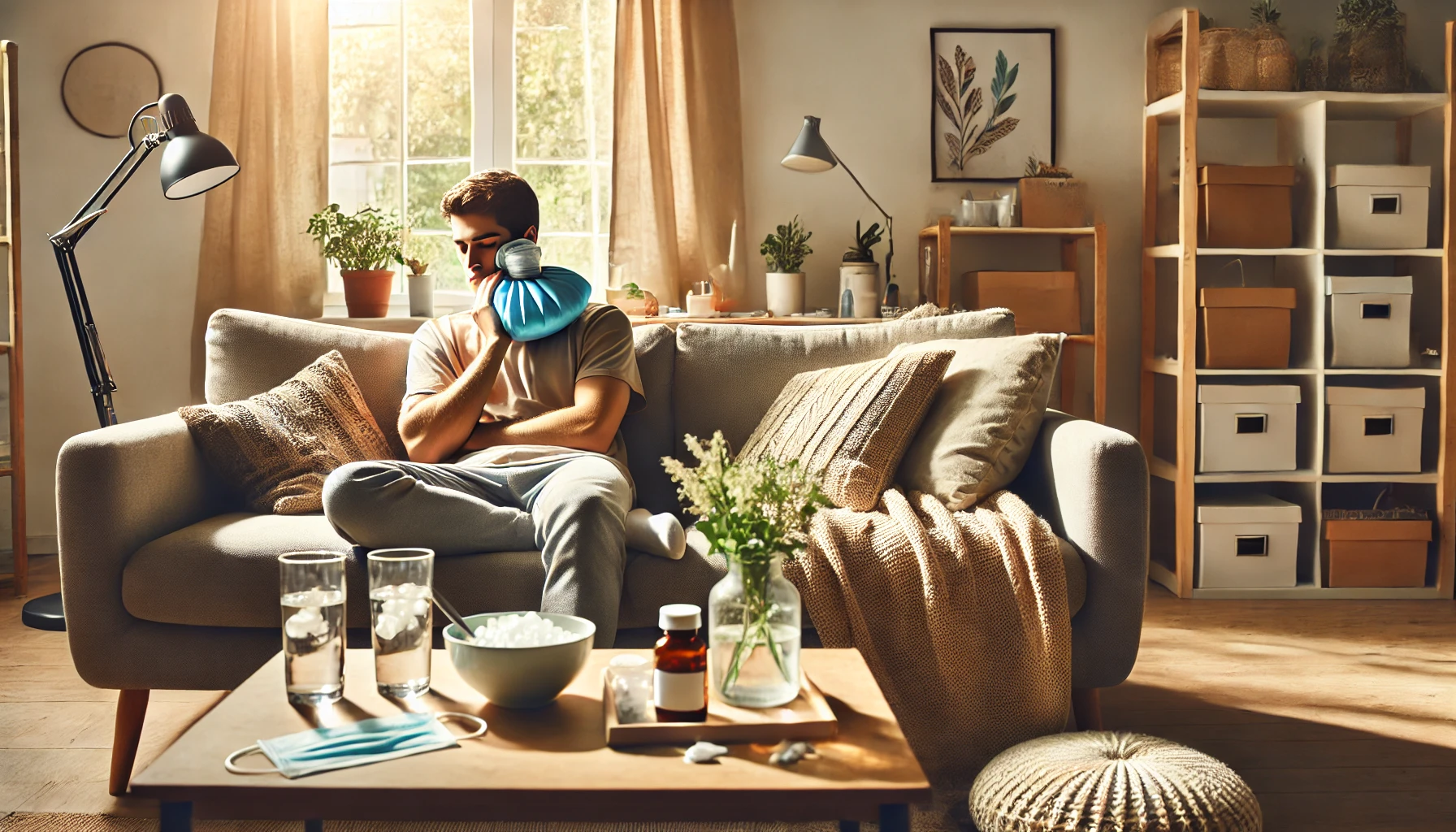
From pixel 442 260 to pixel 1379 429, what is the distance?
2.99m

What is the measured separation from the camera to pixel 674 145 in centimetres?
367

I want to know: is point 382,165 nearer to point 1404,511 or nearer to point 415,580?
point 415,580

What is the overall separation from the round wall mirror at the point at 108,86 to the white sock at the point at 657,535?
2.74 meters

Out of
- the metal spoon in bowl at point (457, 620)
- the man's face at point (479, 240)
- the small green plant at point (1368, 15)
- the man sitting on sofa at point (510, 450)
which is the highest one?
the small green plant at point (1368, 15)

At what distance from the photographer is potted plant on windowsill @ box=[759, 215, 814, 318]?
3.56m

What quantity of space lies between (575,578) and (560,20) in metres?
2.59

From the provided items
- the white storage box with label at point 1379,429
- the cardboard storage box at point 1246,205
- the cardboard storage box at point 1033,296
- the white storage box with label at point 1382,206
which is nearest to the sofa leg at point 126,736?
the cardboard storage box at point 1033,296

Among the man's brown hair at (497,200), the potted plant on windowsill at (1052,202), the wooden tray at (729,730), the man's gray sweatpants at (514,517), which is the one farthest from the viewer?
the potted plant on windowsill at (1052,202)

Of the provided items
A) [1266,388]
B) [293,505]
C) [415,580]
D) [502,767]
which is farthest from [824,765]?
[1266,388]

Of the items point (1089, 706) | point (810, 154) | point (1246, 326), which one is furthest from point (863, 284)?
point (1089, 706)

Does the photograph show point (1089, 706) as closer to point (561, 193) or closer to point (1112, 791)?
point (1112, 791)

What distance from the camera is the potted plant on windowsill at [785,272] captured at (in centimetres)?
356

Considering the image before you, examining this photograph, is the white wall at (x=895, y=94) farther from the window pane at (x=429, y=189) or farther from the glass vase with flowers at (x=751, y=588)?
the glass vase with flowers at (x=751, y=588)

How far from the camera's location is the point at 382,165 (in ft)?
12.4
